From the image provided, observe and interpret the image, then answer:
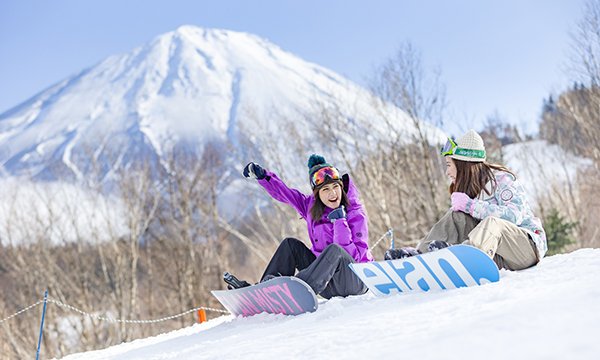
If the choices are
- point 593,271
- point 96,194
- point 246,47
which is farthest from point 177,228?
point 246,47

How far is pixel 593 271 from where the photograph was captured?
2.62 meters

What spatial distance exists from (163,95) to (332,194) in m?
71.2

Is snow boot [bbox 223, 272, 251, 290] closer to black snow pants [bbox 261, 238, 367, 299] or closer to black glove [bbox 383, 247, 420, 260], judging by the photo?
black snow pants [bbox 261, 238, 367, 299]

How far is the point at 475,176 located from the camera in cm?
354

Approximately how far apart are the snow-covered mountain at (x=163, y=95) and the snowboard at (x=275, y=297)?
1281 inches

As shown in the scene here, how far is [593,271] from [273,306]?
194 cm

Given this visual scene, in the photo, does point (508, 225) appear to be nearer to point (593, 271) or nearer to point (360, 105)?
point (593, 271)

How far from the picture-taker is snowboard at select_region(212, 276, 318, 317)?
352cm

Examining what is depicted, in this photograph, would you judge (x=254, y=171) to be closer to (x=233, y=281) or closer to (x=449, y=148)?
(x=233, y=281)

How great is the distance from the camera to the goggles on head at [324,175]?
161 inches

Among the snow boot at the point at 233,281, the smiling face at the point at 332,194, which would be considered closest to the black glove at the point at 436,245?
the smiling face at the point at 332,194

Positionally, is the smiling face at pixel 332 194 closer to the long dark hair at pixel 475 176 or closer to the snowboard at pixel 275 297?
the snowboard at pixel 275 297

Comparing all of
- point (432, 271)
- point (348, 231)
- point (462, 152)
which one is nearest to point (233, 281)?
point (348, 231)

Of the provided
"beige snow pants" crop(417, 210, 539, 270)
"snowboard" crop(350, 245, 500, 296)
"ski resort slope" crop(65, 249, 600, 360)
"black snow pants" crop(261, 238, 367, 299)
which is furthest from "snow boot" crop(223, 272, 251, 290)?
"beige snow pants" crop(417, 210, 539, 270)
